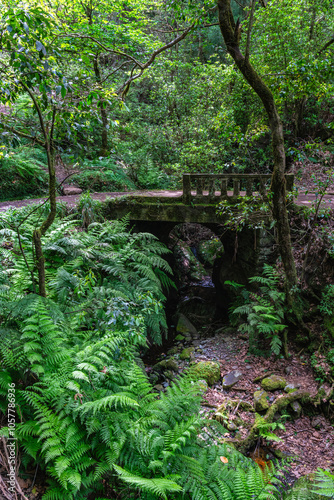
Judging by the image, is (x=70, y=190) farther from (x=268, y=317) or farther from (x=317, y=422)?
(x=317, y=422)

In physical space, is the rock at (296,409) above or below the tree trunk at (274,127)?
below

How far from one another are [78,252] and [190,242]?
8.16 metres

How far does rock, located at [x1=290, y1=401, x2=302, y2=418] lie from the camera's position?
496 centimetres

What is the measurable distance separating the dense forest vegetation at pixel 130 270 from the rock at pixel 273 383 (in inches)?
12.2

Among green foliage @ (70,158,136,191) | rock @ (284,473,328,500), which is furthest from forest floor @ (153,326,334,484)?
green foliage @ (70,158,136,191)

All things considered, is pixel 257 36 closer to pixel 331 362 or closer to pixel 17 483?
pixel 331 362

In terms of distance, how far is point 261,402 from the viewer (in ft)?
16.5

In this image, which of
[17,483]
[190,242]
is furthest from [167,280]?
[190,242]

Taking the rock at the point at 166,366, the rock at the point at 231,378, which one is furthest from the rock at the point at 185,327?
the rock at the point at 231,378

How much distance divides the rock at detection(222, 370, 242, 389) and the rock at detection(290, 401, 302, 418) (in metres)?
1.06

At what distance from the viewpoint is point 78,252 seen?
512 centimetres

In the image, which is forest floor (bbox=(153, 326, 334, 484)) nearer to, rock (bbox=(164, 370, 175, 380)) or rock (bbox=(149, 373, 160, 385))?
rock (bbox=(164, 370, 175, 380))

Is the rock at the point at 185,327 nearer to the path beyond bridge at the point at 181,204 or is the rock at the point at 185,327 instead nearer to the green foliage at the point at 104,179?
the path beyond bridge at the point at 181,204

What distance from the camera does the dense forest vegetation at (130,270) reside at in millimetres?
2449
